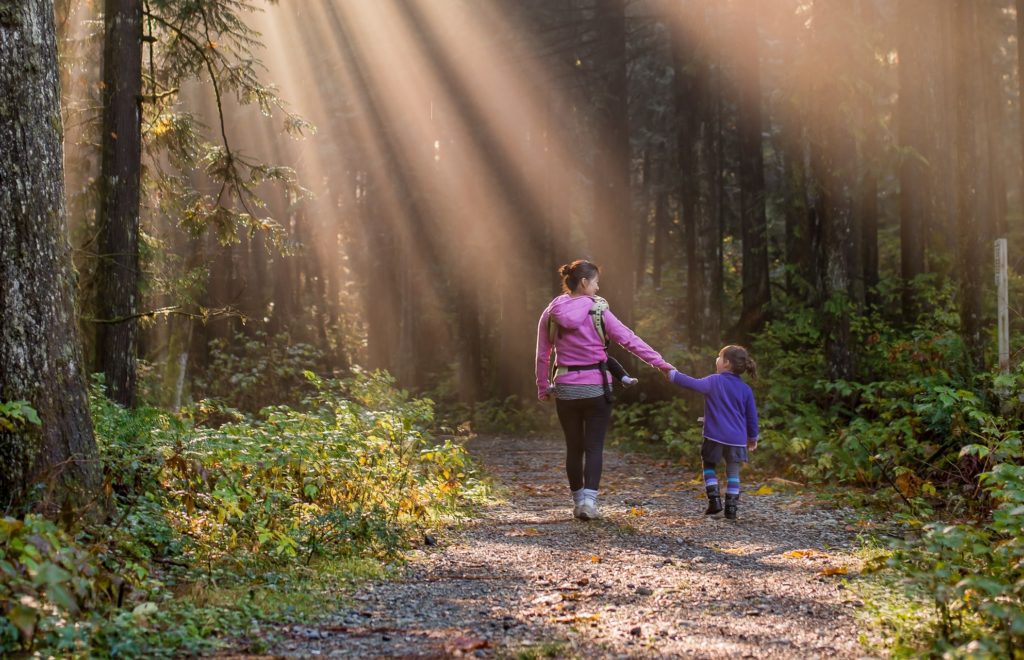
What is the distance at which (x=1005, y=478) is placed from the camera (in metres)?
5.13

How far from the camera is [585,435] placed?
898 centimetres

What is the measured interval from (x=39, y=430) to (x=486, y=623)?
302 centimetres

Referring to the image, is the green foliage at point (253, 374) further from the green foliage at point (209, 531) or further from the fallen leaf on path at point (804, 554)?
the fallen leaf on path at point (804, 554)

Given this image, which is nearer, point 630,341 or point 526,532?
point 526,532

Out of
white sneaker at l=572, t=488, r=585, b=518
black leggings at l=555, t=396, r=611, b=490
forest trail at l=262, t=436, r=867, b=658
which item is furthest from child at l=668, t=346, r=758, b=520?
white sneaker at l=572, t=488, r=585, b=518

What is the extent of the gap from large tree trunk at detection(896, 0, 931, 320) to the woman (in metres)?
11.7

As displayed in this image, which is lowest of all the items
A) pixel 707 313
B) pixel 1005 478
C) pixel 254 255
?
pixel 1005 478

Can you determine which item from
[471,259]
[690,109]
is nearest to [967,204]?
[690,109]

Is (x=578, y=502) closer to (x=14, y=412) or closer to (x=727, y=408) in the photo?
(x=727, y=408)

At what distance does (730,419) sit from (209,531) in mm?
4783

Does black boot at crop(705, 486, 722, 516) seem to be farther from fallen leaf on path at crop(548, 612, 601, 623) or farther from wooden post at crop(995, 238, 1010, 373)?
fallen leaf on path at crop(548, 612, 601, 623)

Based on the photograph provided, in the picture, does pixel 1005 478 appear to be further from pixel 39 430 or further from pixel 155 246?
pixel 155 246

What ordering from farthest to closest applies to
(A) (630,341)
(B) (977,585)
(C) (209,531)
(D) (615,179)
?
(D) (615,179) < (A) (630,341) < (C) (209,531) < (B) (977,585)

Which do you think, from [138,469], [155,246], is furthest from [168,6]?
[138,469]
